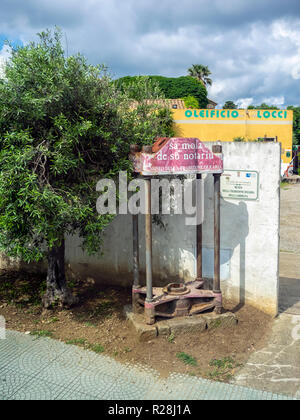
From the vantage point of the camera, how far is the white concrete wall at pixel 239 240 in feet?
17.6

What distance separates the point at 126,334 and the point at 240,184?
2593 mm

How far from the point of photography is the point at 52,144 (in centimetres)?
479

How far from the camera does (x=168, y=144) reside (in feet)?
15.1

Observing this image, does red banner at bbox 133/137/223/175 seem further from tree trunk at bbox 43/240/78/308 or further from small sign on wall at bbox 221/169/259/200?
tree trunk at bbox 43/240/78/308

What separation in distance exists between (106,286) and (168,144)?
304 centimetres

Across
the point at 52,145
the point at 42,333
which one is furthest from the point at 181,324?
the point at 52,145

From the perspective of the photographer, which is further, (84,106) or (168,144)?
(84,106)

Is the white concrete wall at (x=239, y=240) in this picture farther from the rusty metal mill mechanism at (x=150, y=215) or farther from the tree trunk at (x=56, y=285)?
the tree trunk at (x=56, y=285)

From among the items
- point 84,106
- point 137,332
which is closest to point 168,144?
point 84,106

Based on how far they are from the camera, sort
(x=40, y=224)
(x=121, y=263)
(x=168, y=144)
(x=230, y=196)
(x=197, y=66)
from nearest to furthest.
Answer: (x=40, y=224) → (x=168, y=144) → (x=230, y=196) → (x=121, y=263) → (x=197, y=66)

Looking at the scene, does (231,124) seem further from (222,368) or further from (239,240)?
(222,368)

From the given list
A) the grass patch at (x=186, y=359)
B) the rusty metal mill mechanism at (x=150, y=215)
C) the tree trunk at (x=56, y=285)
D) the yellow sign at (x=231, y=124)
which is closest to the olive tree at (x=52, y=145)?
the rusty metal mill mechanism at (x=150, y=215)

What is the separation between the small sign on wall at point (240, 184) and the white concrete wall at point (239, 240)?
2.7 inches
